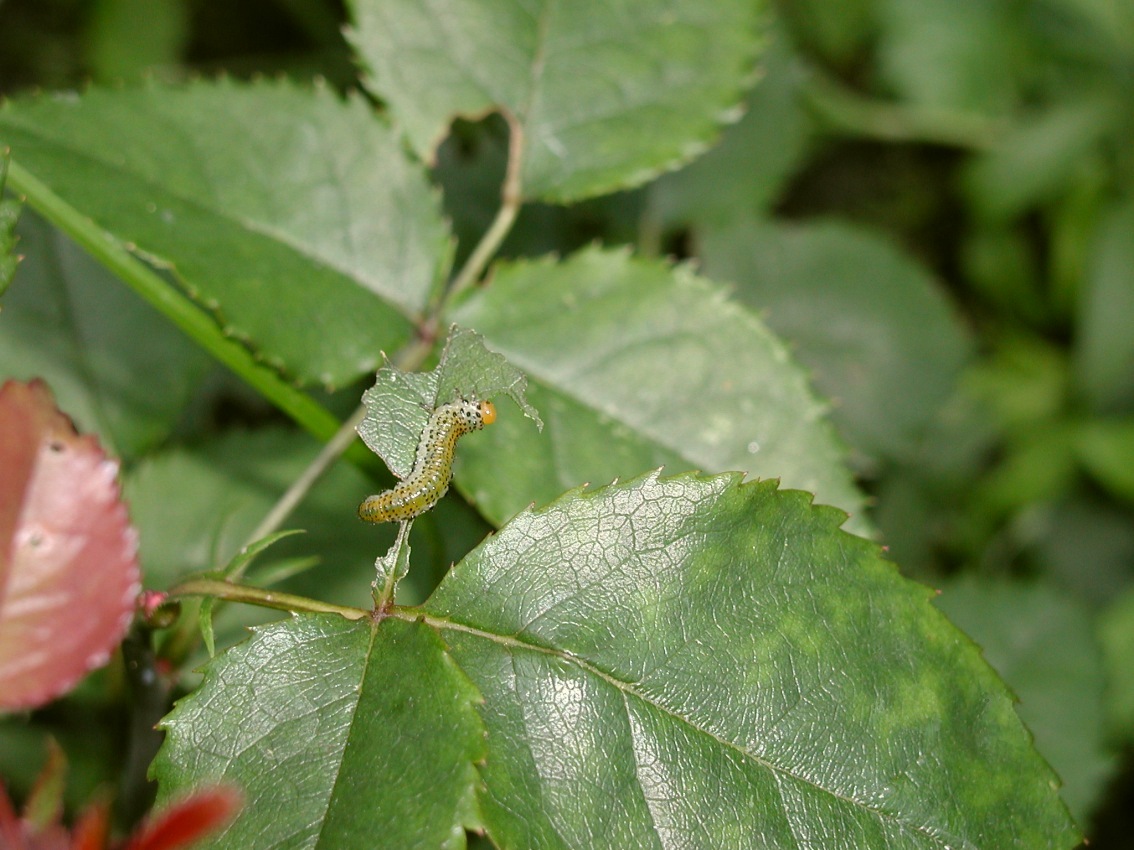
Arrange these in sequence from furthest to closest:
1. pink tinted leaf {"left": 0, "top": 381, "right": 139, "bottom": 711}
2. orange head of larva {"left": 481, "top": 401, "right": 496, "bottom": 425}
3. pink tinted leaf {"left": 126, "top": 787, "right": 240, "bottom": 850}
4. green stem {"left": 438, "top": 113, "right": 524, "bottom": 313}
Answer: green stem {"left": 438, "top": 113, "right": 524, "bottom": 313} → orange head of larva {"left": 481, "top": 401, "right": 496, "bottom": 425} → pink tinted leaf {"left": 0, "top": 381, "right": 139, "bottom": 711} → pink tinted leaf {"left": 126, "top": 787, "right": 240, "bottom": 850}

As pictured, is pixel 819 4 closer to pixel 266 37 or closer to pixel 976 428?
pixel 976 428

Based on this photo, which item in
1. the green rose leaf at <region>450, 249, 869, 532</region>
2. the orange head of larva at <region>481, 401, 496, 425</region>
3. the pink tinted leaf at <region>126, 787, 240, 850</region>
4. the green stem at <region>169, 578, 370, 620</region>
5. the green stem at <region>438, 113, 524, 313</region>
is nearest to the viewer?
the pink tinted leaf at <region>126, 787, 240, 850</region>

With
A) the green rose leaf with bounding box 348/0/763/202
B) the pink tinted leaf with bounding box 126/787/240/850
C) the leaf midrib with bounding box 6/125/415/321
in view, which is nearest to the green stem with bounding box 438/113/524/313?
the green rose leaf with bounding box 348/0/763/202

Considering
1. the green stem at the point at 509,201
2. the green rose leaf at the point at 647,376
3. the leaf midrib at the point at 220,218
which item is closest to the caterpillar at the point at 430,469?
the green rose leaf at the point at 647,376

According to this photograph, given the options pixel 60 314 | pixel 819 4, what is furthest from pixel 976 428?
pixel 60 314

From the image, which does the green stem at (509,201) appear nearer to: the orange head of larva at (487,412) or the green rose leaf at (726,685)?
the orange head of larva at (487,412)

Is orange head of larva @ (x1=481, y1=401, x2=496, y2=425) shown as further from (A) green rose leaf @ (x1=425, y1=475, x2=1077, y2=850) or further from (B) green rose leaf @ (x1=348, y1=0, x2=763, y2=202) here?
(B) green rose leaf @ (x1=348, y1=0, x2=763, y2=202)

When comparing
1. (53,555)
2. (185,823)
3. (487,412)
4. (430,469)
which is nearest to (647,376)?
(487,412)
